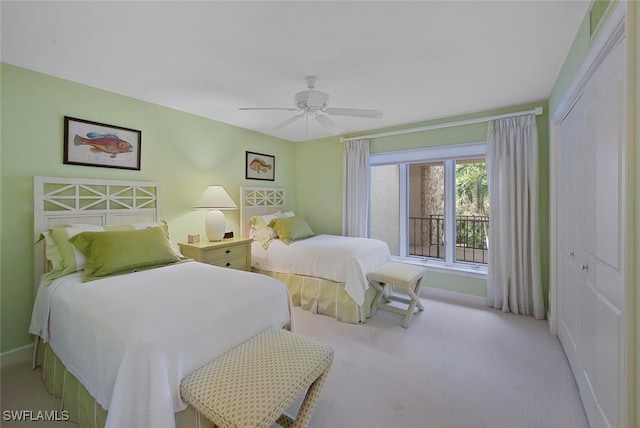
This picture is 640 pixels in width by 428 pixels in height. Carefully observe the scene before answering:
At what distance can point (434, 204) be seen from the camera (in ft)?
13.8

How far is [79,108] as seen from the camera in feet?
8.35

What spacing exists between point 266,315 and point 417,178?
3349 mm

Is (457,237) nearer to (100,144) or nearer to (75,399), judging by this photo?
(75,399)

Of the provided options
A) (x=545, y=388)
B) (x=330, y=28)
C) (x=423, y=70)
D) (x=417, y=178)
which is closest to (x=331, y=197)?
(x=417, y=178)

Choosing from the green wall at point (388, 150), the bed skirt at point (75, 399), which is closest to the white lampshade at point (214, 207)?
the bed skirt at point (75, 399)

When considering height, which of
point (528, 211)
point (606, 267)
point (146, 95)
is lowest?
point (606, 267)

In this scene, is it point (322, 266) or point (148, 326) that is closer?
point (148, 326)

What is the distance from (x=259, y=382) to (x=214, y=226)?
246 cm

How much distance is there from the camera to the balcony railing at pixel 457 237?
3.93 m

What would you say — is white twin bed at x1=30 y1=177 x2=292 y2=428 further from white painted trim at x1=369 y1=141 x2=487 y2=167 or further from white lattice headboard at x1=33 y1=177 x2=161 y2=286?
white painted trim at x1=369 y1=141 x2=487 y2=167

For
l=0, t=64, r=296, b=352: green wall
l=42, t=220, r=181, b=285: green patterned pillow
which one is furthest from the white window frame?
l=42, t=220, r=181, b=285: green patterned pillow

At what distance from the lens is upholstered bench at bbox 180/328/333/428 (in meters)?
1.13

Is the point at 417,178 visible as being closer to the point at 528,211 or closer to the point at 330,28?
the point at 528,211

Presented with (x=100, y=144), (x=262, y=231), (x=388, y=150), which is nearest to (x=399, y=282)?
(x=262, y=231)
